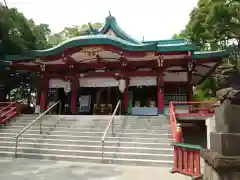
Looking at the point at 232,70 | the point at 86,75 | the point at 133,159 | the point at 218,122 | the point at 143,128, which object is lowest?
the point at 133,159

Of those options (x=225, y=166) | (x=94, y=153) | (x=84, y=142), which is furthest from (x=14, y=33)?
(x=225, y=166)

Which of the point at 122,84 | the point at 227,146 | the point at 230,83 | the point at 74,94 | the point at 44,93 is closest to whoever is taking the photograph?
the point at 227,146

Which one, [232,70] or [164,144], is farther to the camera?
[164,144]

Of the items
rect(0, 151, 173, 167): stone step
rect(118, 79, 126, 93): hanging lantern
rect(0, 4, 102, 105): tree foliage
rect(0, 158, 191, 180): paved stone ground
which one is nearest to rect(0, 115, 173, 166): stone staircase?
rect(0, 151, 173, 167): stone step

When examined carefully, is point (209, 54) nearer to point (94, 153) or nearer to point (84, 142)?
point (84, 142)

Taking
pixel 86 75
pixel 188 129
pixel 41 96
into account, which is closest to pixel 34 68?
pixel 41 96

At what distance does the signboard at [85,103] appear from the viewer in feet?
54.8

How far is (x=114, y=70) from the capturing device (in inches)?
591

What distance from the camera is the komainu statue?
403 centimetres

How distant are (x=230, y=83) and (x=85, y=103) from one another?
1334 centimetres

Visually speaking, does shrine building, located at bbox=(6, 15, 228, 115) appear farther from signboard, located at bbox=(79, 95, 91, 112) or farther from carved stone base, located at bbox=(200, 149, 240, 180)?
carved stone base, located at bbox=(200, 149, 240, 180)

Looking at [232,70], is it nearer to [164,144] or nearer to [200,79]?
[164,144]

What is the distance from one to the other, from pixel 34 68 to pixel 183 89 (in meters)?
9.92

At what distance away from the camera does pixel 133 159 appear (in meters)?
8.23
